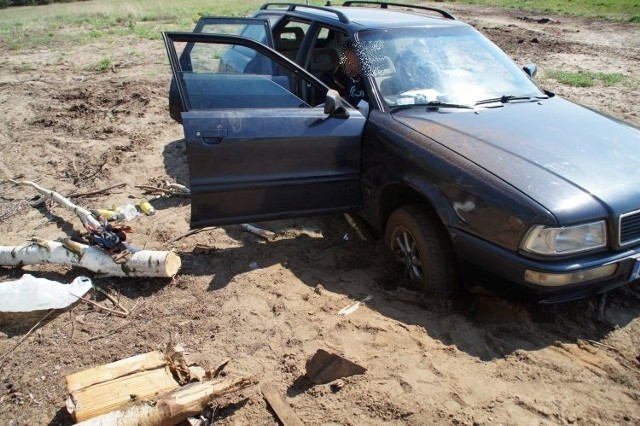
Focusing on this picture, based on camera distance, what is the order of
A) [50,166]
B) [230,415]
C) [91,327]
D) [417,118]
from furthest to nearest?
[50,166] < [417,118] < [91,327] < [230,415]

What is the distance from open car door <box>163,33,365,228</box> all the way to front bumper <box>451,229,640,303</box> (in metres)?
1.26

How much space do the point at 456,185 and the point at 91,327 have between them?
245 centimetres

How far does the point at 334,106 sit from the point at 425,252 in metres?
1.18

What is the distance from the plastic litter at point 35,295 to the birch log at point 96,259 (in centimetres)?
27

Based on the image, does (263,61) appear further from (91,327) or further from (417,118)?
(91,327)

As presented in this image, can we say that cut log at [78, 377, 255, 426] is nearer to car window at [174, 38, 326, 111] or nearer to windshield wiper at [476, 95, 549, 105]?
car window at [174, 38, 326, 111]

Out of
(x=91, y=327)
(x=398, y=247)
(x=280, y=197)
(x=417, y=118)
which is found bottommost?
(x=91, y=327)

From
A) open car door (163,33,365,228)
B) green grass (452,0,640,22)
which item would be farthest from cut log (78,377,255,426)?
green grass (452,0,640,22)

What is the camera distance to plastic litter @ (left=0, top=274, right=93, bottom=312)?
320 cm

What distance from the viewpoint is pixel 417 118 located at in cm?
346

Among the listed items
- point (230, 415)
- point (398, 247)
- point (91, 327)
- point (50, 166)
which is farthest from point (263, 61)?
point (50, 166)

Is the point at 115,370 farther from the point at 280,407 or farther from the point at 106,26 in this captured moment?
the point at 106,26

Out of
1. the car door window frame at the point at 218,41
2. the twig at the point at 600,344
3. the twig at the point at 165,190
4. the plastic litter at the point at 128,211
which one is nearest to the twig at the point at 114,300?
the plastic litter at the point at 128,211

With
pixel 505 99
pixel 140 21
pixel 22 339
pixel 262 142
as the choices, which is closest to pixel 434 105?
pixel 505 99
